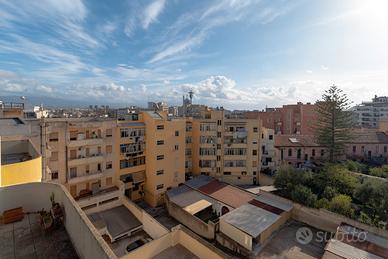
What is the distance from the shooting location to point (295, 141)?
40.3m

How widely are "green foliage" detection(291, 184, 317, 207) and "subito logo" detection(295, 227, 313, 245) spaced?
3.78m

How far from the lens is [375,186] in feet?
75.4

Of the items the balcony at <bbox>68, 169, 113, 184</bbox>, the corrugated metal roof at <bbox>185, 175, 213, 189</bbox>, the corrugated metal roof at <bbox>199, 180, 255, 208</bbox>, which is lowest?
the corrugated metal roof at <bbox>199, 180, 255, 208</bbox>

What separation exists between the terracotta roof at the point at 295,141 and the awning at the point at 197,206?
2094 cm

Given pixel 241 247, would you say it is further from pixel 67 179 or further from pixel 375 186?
pixel 67 179

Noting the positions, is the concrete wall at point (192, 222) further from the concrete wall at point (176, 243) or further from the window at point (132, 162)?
the concrete wall at point (176, 243)

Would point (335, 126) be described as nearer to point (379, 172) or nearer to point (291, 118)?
point (379, 172)

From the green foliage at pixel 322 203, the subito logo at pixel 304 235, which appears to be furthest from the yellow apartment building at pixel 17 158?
the green foliage at pixel 322 203

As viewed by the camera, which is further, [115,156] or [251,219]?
[115,156]

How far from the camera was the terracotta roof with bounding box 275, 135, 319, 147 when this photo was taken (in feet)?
130

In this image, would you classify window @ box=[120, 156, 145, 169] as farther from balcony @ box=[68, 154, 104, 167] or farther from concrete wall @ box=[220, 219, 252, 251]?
concrete wall @ box=[220, 219, 252, 251]

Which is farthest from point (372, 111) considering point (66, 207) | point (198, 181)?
point (66, 207)

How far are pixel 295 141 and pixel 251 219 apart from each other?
25.5m

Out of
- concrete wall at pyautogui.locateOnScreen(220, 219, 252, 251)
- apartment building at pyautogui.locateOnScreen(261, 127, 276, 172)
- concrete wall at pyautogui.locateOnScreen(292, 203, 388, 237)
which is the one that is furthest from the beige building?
concrete wall at pyautogui.locateOnScreen(292, 203, 388, 237)
